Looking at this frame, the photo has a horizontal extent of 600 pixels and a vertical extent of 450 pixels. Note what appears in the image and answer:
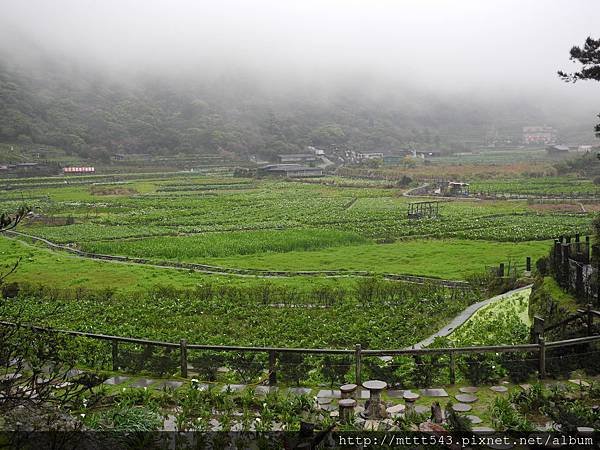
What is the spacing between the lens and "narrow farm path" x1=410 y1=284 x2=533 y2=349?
18641 mm

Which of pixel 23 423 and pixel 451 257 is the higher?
pixel 23 423

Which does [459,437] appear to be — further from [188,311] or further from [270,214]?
[270,214]

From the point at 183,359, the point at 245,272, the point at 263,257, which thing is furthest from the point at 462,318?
the point at 263,257

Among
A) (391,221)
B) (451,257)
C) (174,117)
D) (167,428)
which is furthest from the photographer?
(174,117)

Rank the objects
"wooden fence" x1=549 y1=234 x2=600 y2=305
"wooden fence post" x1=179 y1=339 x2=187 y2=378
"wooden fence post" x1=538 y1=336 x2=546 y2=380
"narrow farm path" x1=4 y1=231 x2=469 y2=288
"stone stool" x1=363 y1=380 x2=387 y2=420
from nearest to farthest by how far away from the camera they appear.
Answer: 1. "stone stool" x1=363 y1=380 x2=387 y2=420
2. "wooden fence post" x1=538 y1=336 x2=546 y2=380
3. "wooden fence post" x1=179 y1=339 x2=187 y2=378
4. "wooden fence" x1=549 y1=234 x2=600 y2=305
5. "narrow farm path" x1=4 y1=231 x2=469 y2=288

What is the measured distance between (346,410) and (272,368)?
2.54 metres

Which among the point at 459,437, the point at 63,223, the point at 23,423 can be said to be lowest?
the point at 63,223

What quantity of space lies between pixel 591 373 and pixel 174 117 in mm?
196670

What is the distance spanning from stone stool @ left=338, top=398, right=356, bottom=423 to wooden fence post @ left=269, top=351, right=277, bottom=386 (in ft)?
7.76

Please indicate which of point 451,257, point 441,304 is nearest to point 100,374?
point 441,304

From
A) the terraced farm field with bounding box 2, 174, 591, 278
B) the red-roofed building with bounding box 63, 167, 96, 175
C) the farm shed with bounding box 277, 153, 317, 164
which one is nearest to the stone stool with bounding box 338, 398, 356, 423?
the terraced farm field with bounding box 2, 174, 591, 278

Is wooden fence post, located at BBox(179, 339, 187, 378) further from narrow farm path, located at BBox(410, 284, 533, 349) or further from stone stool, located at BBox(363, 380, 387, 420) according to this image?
narrow farm path, located at BBox(410, 284, 533, 349)

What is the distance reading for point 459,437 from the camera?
29.9ft

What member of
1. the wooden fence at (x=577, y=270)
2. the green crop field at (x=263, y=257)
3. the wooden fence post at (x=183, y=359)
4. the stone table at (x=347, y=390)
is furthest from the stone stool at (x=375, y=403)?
the wooden fence at (x=577, y=270)
